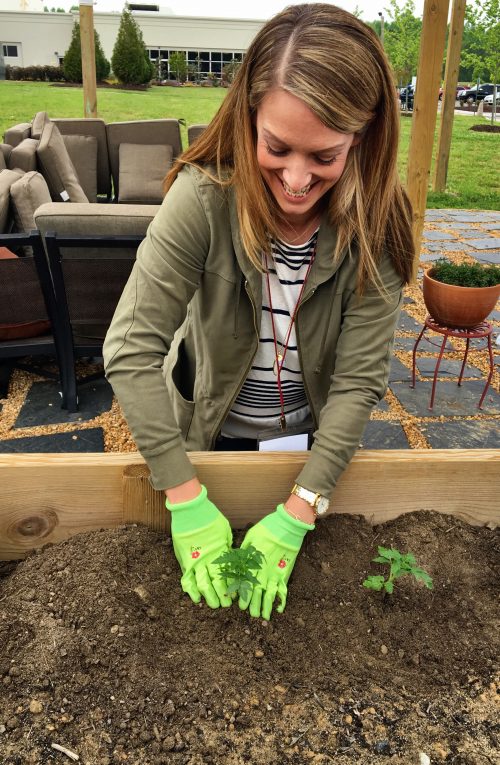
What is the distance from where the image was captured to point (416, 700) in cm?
112

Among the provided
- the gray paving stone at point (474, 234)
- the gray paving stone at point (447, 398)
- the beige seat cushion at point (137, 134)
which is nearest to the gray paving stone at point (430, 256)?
the gray paving stone at point (474, 234)

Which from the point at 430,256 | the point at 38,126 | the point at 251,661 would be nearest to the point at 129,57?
the point at 38,126

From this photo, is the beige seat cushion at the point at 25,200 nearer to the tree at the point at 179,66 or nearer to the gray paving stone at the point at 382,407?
the gray paving stone at the point at 382,407

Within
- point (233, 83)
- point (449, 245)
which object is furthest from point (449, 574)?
point (449, 245)

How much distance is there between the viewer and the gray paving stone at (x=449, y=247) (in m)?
6.76

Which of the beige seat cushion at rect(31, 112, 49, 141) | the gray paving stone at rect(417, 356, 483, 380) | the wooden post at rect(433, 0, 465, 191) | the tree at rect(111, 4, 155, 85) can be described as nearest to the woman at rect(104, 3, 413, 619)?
the gray paving stone at rect(417, 356, 483, 380)

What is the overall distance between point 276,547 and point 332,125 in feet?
2.80

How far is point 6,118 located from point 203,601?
1946 cm

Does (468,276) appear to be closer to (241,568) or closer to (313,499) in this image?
(313,499)

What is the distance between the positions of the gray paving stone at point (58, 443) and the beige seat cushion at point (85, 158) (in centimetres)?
449

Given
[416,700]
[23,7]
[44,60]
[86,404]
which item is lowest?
[86,404]

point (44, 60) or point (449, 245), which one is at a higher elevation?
point (44, 60)

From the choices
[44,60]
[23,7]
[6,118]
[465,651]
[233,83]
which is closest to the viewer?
[465,651]

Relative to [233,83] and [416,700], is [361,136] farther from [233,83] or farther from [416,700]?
[416,700]
